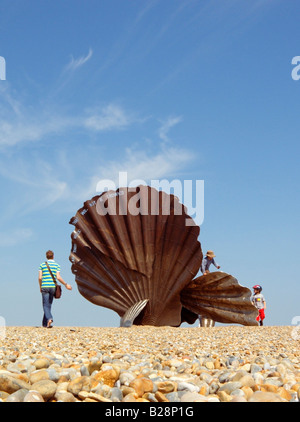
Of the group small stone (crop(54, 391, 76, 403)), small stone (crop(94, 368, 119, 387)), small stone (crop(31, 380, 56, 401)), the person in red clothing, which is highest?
the person in red clothing

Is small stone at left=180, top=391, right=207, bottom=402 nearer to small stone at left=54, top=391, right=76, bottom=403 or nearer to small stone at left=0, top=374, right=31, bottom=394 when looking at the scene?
small stone at left=54, top=391, right=76, bottom=403

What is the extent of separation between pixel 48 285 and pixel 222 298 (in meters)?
4.25

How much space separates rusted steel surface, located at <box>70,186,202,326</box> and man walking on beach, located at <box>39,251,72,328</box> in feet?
6.25

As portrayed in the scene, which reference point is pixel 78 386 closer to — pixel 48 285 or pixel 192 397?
pixel 192 397

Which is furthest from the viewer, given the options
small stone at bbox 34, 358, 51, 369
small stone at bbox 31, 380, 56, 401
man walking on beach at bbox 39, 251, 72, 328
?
man walking on beach at bbox 39, 251, 72, 328

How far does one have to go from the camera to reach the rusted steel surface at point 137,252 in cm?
953

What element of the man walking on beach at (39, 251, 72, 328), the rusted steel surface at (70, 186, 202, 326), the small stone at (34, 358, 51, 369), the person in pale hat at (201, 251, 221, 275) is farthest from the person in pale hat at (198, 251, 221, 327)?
the small stone at (34, 358, 51, 369)

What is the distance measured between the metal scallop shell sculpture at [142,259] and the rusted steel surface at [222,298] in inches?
0.9

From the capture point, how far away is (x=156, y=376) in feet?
8.03

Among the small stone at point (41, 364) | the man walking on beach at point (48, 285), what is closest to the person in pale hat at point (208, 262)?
the man walking on beach at point (48, 285)

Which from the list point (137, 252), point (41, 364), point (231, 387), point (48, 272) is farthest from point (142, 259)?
point (231, 387)

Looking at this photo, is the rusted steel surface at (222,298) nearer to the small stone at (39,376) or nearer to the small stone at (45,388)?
the small stone at (39,376)

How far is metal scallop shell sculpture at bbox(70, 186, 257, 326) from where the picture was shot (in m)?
9.53

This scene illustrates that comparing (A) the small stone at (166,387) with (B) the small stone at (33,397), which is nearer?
(B) the small stone at (33,397)
